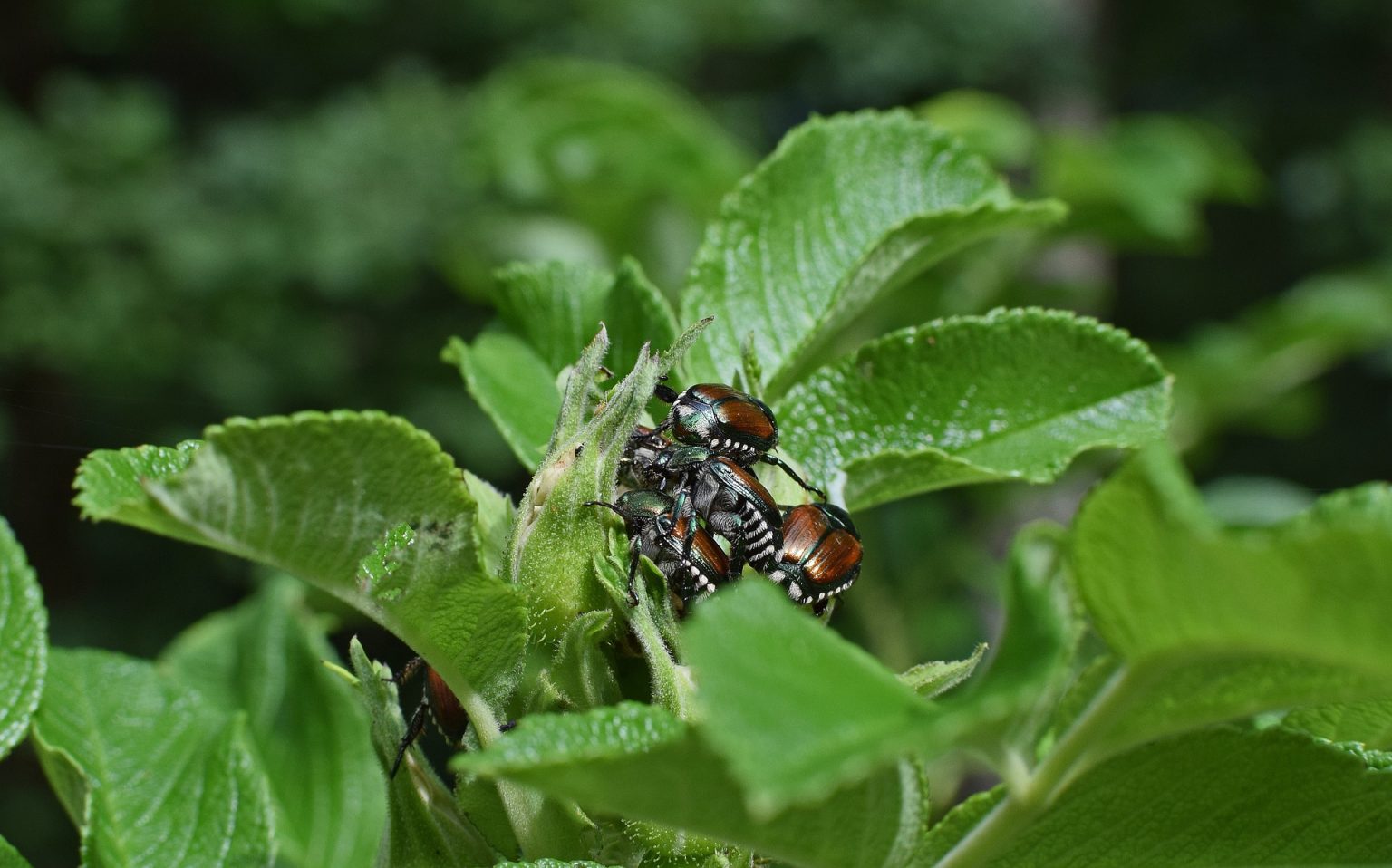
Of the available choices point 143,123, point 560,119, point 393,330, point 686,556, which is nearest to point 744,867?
point 686,556

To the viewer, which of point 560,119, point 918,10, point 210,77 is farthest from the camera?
point 210,77

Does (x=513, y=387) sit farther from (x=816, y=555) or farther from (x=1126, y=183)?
(x=1126, y=183)

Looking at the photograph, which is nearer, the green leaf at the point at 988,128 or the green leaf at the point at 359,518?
the green leaf at the point at 359,518

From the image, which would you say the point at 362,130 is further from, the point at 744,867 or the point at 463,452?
the point at 744,867

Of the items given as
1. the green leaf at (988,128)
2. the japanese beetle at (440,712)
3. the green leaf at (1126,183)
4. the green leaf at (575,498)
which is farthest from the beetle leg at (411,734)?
the green leaf at (1126,183)

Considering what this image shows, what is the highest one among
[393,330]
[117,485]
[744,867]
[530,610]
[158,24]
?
[158,24]

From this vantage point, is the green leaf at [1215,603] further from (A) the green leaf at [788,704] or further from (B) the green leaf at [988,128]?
(B) the green leaf at [988,128]
